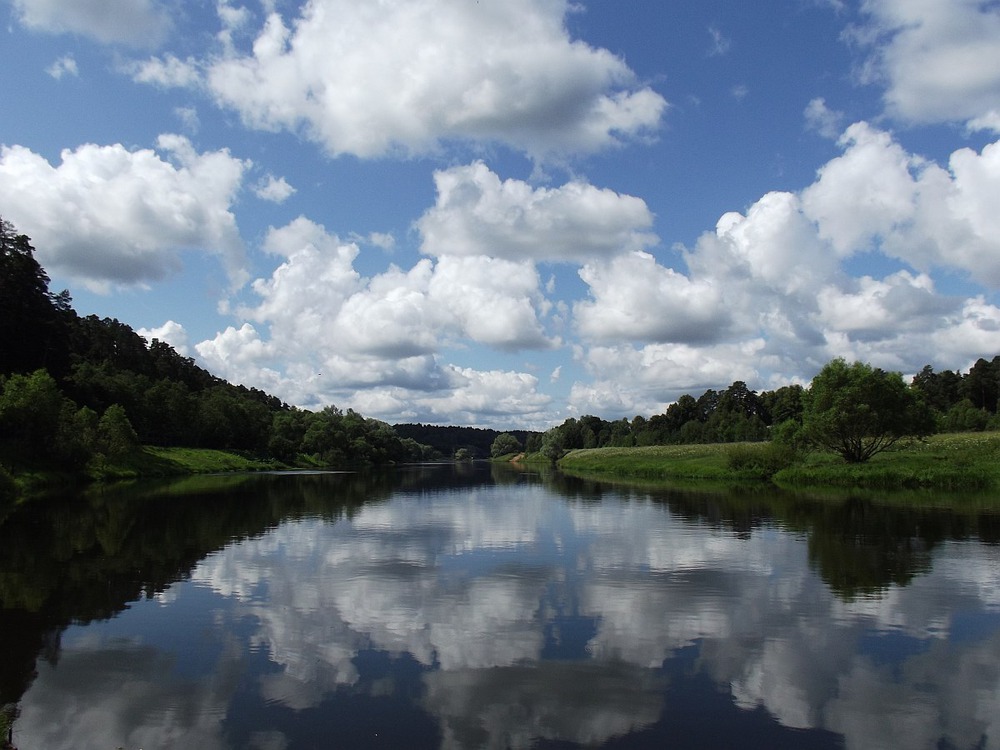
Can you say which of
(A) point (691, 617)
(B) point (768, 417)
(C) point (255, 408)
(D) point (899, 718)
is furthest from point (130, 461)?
(B) point (768, 417)

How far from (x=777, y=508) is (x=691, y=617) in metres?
29.0

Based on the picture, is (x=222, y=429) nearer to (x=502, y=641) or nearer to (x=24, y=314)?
(x=24, y=314)

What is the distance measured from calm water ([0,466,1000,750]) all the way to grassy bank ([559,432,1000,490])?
27.2 meters

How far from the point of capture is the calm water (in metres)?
10.1

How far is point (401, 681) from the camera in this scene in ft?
38.7

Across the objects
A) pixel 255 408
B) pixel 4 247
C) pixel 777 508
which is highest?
pixel 4 247

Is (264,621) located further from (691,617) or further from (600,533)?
(600,533)

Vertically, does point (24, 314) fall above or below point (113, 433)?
above

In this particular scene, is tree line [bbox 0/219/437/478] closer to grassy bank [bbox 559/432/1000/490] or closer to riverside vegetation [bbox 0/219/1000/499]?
riverside vegetation [bbox 0/219/1000/499]

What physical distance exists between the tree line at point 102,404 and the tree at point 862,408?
6763 cm

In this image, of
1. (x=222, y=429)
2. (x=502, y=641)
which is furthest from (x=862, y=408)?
(x=222, y=429)

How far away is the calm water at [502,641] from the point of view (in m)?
10.1

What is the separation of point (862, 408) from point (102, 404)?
93754 mm

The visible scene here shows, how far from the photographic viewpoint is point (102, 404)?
97.6 m
